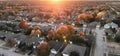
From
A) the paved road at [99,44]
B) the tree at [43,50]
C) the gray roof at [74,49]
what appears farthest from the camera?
the paved road at [99,44]

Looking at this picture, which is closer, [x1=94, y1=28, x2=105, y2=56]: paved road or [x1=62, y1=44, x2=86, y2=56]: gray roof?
[x1=62, y1=44, x2=86, y2=56]: gray roof

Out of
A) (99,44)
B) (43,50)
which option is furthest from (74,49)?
(99,44)

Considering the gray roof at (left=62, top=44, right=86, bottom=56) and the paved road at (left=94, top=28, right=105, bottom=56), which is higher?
the gray roof at (left=62, top=44, right=86, bottom=56)

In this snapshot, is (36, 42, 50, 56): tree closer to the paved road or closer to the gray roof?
the gray roof

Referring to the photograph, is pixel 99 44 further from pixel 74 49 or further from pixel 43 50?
pixel 43 50

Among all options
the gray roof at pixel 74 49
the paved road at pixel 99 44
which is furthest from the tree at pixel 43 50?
the paved road at pixel 99 44

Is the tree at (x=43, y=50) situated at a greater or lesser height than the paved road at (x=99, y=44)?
greater

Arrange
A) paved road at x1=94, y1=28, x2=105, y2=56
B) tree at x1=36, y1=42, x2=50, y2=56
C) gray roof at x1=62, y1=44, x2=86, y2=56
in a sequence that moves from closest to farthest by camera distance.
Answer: gray roof at x1=62, y1=44, x2=86, y2=56 → tree at x1=36, y1=42, x2=50, y2=56 → paved road at x1=94, y1=28, x2=105, y2=56

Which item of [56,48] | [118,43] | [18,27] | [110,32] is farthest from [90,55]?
[18,27]

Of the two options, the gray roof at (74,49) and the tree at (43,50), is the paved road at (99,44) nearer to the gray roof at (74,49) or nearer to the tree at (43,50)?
the gray roof at (74,49)

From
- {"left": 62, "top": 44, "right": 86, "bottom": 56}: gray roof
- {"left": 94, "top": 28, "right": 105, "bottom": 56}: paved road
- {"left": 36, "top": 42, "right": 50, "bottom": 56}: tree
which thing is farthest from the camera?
{"left": 94, "top": 28, "right": 105, "bottom": 56}: paved road

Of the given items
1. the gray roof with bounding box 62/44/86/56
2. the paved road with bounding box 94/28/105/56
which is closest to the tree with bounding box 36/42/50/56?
the gray roof with bounding box 62/44/86/56
